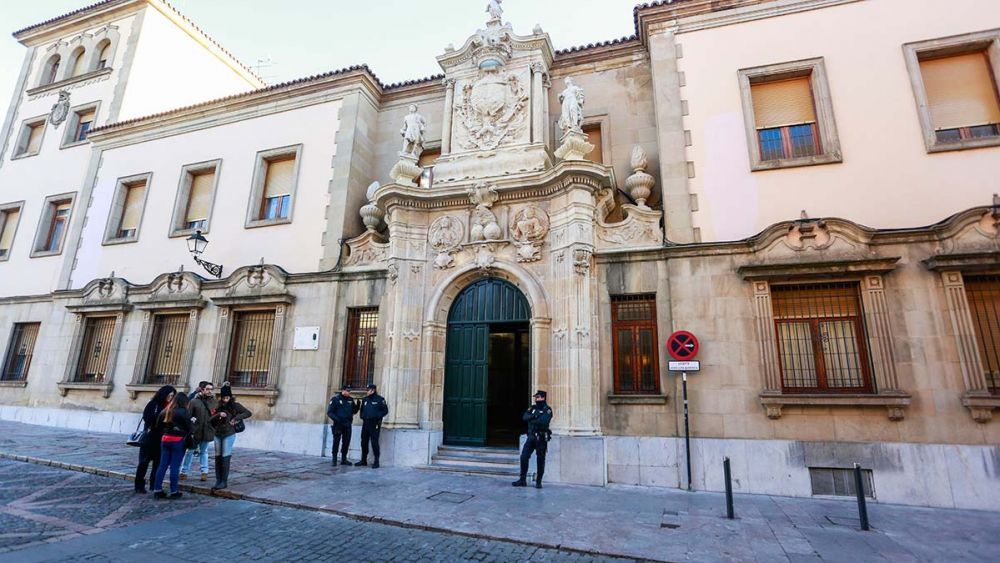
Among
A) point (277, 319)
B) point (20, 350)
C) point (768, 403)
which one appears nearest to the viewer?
point (768, 403)

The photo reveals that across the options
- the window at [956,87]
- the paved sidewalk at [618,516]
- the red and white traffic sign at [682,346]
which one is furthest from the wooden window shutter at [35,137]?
the window at [956,87]

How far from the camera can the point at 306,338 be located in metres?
12.2

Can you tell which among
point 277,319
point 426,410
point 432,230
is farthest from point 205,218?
point 426,410

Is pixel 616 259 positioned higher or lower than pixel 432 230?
lower

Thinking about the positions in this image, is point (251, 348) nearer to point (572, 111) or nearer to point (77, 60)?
point (572, 111)

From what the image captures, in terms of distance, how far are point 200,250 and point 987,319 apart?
684 inches

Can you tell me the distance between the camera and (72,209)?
1692 centimetres

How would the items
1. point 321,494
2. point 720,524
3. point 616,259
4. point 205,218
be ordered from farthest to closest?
point 205,218 → point 616,259 → point 321,494 → point 720,524

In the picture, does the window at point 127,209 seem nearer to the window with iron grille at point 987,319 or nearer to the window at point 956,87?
the window at point 956,87

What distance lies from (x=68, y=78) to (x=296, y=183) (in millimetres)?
13376

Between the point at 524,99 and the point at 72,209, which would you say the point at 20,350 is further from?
the point at 524,99

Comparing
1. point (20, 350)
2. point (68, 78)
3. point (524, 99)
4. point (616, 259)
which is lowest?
point (20, 350)

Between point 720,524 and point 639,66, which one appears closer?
point 720,524

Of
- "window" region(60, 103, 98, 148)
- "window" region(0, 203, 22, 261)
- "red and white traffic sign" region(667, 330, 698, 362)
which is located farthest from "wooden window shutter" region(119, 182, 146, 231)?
"red and white traffic sign" region(667, 330, 698, 362)
